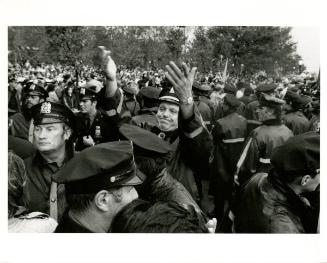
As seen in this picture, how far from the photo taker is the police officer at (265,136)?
4105 millimetres

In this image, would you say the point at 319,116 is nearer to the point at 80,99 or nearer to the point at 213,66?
the point at 213,66

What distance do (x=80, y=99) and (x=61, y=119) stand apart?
22 centimetres

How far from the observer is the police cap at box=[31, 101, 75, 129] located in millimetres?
4086

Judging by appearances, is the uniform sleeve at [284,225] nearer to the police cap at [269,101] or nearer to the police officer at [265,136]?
the police officer at [265,136]

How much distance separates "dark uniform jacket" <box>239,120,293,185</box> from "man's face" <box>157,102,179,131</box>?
655 mm

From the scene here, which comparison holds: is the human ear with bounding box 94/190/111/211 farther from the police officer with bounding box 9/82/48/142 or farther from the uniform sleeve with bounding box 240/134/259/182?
the uniform sleeve with bounding box 240/134/259/182

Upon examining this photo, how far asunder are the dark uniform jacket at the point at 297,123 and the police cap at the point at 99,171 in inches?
50.9

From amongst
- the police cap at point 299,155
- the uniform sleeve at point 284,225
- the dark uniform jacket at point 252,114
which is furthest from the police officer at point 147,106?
the uniform sleeve at point 284,225

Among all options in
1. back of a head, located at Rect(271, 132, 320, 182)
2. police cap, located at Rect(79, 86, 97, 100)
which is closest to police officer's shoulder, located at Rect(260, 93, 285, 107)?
back of a head, located at Rect(271, 132, 320, 182)

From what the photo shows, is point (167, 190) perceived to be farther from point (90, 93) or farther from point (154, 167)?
point (90, 93)

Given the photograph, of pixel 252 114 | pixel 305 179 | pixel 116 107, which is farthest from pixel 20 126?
pixel 305 179

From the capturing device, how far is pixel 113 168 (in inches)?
144

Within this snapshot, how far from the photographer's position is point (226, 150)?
4.18 m

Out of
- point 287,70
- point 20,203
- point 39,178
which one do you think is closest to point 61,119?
point 39,178
